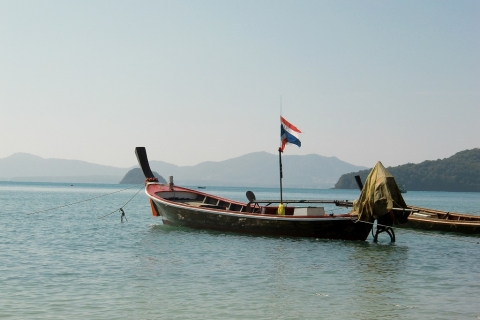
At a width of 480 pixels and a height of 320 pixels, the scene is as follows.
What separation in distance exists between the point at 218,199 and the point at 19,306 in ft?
68.1

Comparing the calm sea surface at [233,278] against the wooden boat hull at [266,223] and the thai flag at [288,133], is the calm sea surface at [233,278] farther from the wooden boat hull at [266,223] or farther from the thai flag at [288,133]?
the thai flag at [288,133]

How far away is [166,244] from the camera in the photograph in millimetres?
25641

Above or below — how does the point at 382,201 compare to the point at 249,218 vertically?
above

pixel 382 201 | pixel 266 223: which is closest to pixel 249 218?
pixel 266 223

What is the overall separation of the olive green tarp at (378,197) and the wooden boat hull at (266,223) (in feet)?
4.05

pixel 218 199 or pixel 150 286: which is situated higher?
pixel 218 199

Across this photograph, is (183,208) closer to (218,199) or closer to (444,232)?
(218,199)

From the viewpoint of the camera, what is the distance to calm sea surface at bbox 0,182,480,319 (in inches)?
522

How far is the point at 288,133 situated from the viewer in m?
27.6

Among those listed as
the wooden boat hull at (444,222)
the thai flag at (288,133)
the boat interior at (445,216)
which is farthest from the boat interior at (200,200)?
the boat interior at (445,216)

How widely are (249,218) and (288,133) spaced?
448cm

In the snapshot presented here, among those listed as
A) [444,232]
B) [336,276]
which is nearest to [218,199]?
[444,232]

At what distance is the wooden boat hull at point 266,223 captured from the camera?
25.5 metres

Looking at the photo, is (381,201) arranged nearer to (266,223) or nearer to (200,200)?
(266,223)
